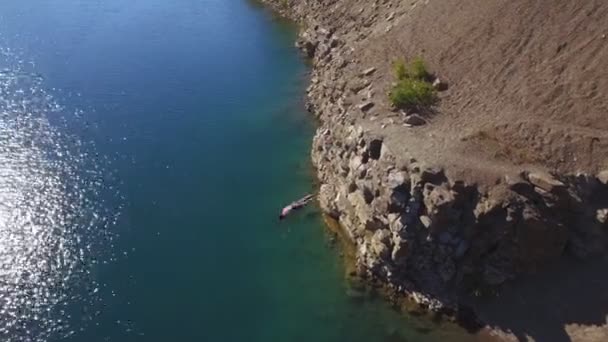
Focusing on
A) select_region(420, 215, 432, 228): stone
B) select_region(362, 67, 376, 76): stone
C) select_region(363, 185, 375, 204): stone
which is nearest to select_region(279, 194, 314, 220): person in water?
select_region(363, 185, 375, 204): stone

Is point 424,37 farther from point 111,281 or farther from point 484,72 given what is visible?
point 111,281

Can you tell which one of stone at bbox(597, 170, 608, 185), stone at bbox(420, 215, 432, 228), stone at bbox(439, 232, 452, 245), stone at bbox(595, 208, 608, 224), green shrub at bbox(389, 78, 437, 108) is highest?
green shrub at bbox(389, 78, 437, 108)

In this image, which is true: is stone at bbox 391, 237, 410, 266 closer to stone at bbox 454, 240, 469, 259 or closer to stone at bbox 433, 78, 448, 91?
stone at bbox 454, 240, 469, 259

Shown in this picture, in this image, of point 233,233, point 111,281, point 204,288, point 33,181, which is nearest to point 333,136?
point 233,233

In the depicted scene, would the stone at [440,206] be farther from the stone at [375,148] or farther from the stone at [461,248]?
the stone at [375,148]

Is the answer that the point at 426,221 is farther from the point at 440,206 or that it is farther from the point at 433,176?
the point at 433,176
